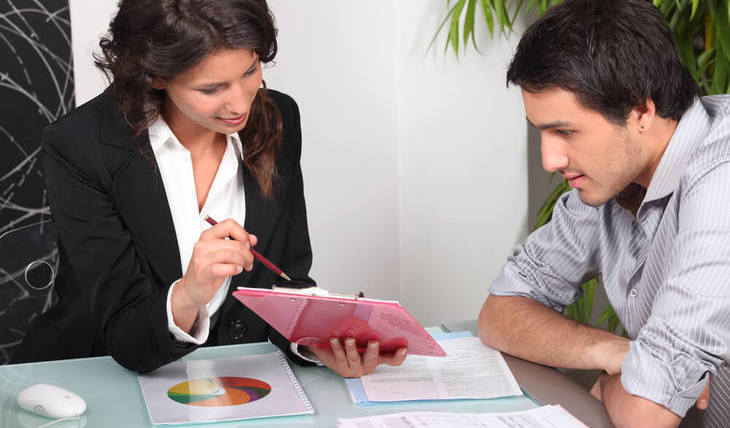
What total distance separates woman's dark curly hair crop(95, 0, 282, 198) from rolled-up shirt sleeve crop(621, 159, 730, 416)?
843 millimetres

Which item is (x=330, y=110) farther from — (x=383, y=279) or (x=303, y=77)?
(x=383, y=279)

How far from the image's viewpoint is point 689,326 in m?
1.28

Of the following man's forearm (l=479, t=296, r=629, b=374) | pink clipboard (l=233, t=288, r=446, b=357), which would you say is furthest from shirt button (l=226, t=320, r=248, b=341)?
man's forearm (l=479, t=296, r=629, b=374)

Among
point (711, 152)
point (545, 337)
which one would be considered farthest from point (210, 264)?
point (711, 152)

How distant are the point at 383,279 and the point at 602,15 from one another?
2.06m

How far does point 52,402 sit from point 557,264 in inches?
39.3

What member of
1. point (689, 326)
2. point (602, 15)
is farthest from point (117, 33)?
point (689, 326)

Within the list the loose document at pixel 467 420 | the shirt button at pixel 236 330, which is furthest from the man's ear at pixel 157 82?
the loose document at pixel 467 420

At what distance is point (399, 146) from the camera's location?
3.36 m

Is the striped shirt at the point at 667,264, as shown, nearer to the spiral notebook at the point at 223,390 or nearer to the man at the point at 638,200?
the man at the point at 638,200

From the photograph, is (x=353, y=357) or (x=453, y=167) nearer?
(x=353, y=357)

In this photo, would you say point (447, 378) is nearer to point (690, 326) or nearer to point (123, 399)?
point (690, 326)

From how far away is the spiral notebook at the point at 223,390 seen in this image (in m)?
1.29

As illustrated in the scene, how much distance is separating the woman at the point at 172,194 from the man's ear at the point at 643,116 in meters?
0.59
